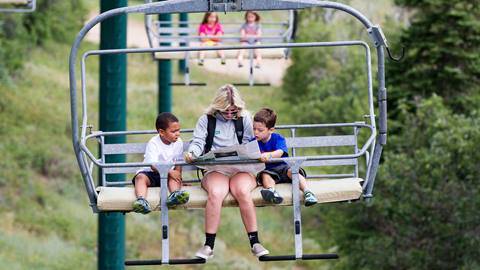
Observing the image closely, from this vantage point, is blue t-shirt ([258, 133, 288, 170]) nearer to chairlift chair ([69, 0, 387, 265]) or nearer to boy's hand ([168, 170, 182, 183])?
chairlift chair ([69, 0, 387, 265])

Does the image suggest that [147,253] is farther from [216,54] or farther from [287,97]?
[287,97]

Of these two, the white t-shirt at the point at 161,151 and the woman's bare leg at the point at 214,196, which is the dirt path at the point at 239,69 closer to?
the white t-shirt at the point at 161,151

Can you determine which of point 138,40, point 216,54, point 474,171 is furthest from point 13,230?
point 138,40

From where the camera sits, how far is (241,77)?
45.1 m

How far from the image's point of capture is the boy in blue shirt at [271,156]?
32.0 ft

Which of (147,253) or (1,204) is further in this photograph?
(1,204)

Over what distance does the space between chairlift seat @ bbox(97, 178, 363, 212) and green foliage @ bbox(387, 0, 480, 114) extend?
17.3m

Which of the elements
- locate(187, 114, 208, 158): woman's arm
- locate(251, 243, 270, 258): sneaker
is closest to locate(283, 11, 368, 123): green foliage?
locate(187, 114, 208, 158): woman's arm

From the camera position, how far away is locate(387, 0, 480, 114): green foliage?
27.3 meters

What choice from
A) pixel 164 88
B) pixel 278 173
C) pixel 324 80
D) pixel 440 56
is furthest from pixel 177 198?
pixel 324 80

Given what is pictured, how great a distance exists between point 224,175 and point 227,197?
143 millimetres

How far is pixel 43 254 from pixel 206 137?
688 inches

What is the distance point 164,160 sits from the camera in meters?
10.1

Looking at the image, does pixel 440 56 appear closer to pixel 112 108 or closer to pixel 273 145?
pixel 112 108
